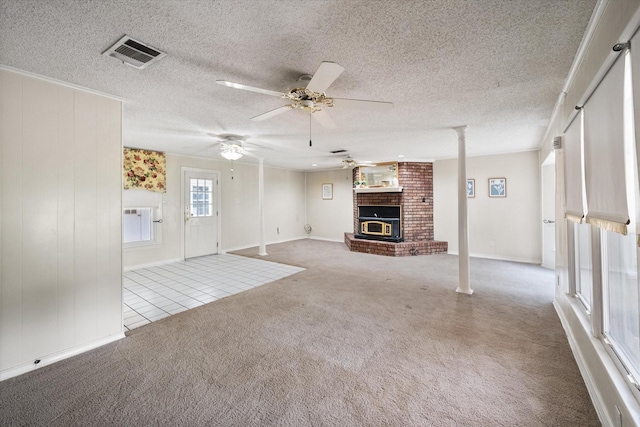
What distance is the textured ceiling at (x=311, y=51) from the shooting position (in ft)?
4.60

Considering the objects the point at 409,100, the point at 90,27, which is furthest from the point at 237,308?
the point at 409,100

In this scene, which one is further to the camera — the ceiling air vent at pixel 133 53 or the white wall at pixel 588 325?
the ceiling air vent at pixel 133 53

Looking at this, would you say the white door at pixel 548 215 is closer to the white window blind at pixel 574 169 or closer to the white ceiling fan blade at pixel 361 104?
the white window blind at pixel 574 169

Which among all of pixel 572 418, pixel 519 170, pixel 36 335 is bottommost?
pixel 572 418

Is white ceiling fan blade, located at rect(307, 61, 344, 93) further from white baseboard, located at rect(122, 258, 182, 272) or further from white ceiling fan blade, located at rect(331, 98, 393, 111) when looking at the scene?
white baseboard, located at rect(122, 258, 182, 272)

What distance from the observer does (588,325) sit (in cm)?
200

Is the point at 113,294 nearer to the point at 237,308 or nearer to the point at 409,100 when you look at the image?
the point at 237,308

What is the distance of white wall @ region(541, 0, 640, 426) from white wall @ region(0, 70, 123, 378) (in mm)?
3631

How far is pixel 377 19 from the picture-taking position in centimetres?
147

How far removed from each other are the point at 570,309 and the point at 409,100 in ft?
8.27

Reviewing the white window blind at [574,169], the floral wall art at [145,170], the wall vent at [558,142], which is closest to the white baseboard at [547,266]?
the wall vent at [558,142]

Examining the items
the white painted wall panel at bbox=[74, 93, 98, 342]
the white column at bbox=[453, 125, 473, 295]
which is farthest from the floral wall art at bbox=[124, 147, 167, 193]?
the white column at bbox=[453, 125, 473, 295]

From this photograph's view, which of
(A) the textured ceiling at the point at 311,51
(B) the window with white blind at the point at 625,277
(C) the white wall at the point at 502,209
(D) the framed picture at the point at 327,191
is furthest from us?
(D) the framed picture at the point at 327,191

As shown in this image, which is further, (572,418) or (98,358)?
(98,358)
